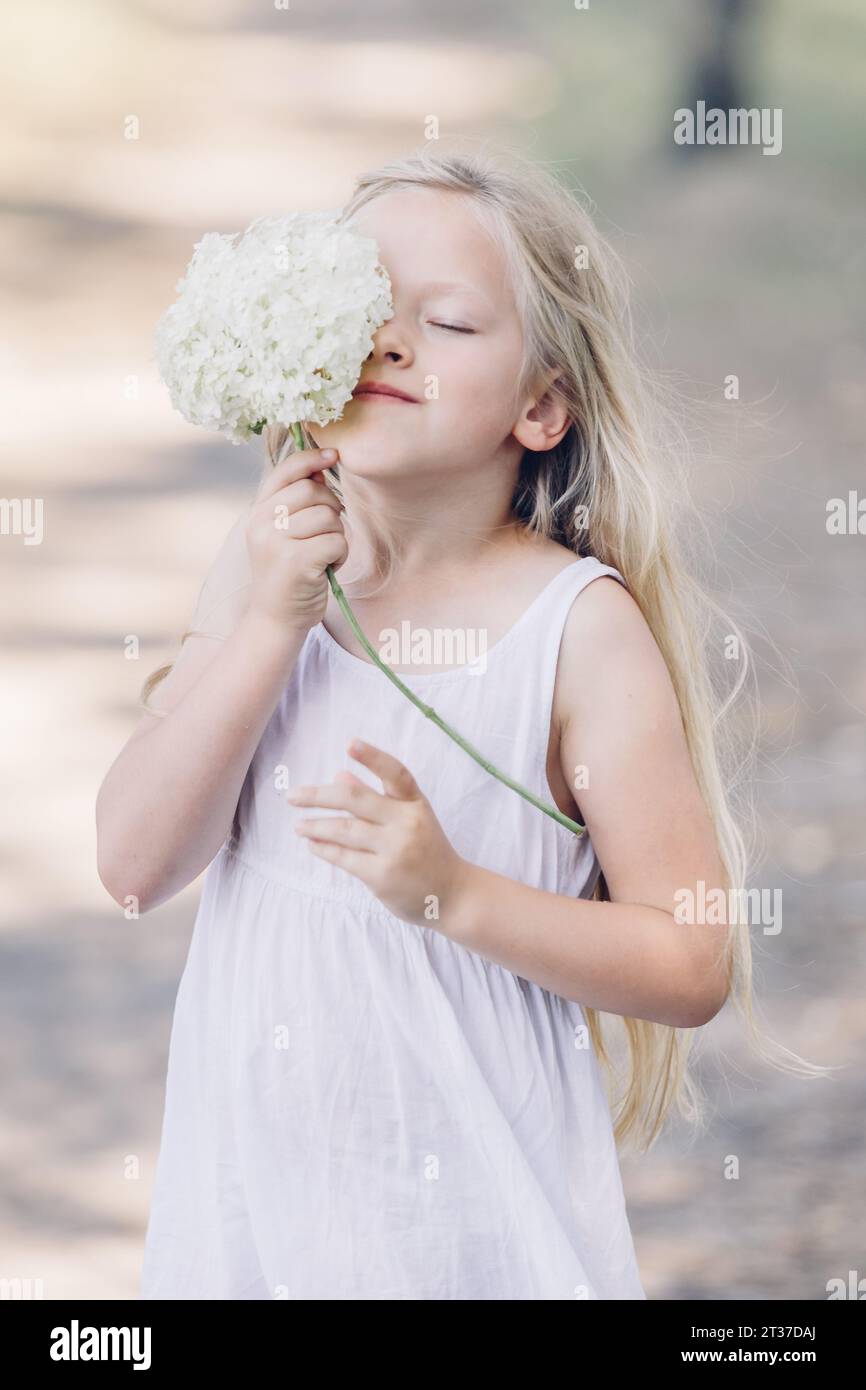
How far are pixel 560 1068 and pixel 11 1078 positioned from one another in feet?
6.75

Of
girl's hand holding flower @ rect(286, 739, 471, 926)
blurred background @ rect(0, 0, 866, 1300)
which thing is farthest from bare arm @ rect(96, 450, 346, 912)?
blurred background @ rect(0, 0, 866, 1300)

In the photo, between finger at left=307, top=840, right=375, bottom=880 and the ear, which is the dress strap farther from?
finger at left=307, top=840, right=375, bottom=880

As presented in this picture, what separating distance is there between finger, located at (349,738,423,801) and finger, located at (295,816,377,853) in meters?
0.03

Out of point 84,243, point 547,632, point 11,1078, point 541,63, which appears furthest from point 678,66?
point 547,632

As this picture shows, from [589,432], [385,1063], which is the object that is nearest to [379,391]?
[589,432]

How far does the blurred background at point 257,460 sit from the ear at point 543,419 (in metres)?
1.70

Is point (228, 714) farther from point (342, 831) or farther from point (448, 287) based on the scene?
point (448, 287)

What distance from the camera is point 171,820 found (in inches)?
55.3

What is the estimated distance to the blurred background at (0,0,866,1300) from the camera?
3131 millimetres

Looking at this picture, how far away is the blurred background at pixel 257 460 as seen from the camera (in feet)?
10.3

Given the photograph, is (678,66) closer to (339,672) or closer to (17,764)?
(17,764)

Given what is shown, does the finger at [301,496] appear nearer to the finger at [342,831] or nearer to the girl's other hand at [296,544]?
the girl's other hand at [296,544]

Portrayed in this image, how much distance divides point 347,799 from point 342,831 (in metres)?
0.03

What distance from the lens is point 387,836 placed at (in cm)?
126
